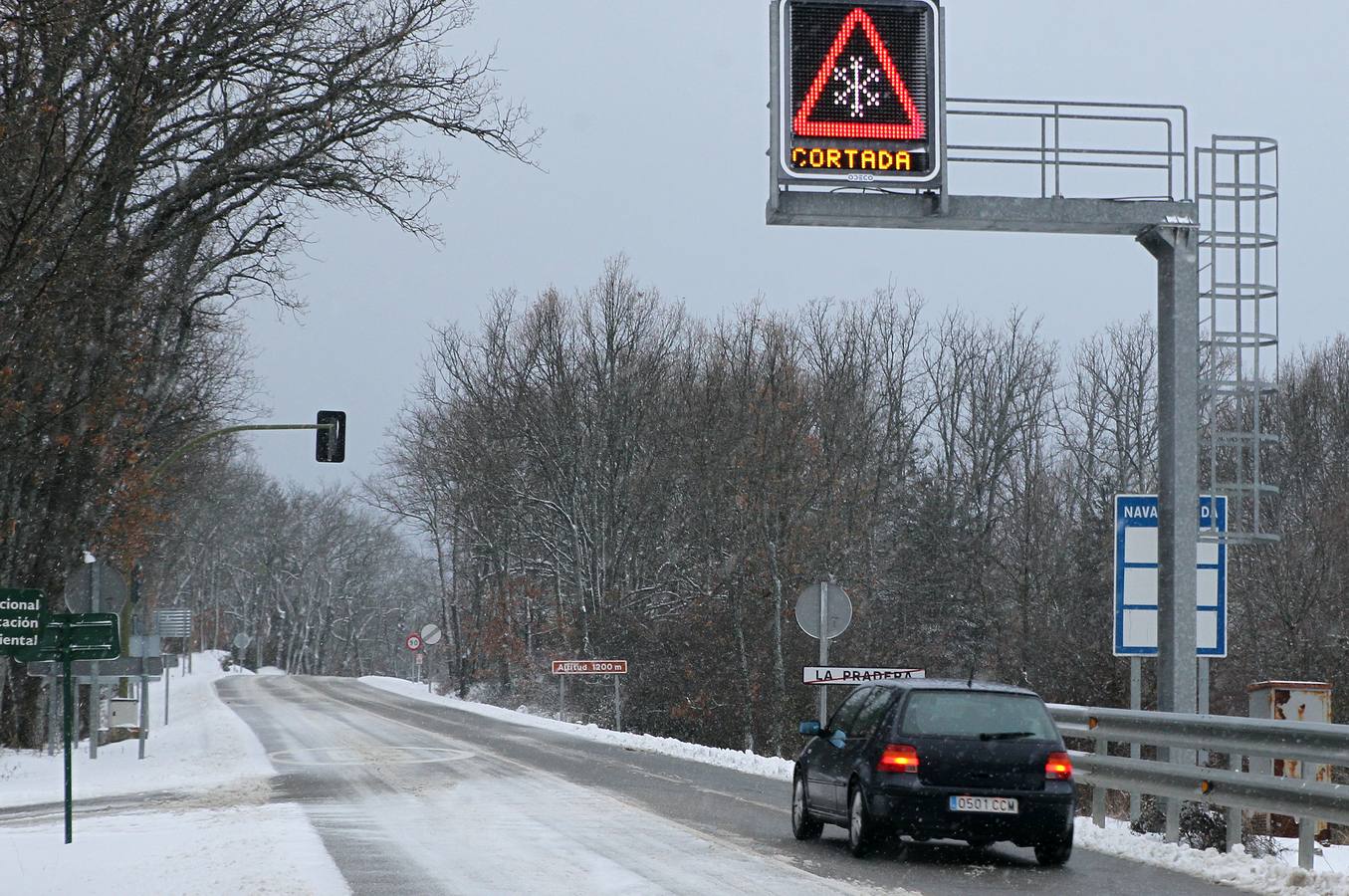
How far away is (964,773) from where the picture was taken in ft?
39.4

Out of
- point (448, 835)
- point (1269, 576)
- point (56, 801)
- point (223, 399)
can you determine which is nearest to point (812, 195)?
point (448, 835)

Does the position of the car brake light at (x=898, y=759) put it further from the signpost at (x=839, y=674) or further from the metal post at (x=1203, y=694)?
the signpost at (x=839, y=674)

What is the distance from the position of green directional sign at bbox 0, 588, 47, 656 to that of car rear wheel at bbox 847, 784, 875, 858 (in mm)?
6793

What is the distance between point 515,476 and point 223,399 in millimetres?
10690

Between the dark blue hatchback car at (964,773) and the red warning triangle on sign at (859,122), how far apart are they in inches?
192

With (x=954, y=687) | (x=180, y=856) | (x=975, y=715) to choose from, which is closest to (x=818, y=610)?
(x=954, y=687)

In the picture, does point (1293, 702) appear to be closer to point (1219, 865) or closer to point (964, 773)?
point (1219, 865)

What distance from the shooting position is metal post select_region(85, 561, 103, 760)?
2256 cm

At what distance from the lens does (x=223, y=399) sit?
51750mm

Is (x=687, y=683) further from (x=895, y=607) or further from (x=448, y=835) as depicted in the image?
(x=448, y=835)

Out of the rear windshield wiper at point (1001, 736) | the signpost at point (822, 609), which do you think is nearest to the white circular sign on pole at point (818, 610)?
the signpost at point (822, 609)

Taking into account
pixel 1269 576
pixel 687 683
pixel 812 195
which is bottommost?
pixel 687 683

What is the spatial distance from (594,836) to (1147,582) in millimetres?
6120

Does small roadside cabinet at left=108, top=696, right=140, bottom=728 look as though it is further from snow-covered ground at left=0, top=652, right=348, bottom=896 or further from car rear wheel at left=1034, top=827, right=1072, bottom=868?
car rear wheel at left=1034, top=827, right=1072, bottom=868
